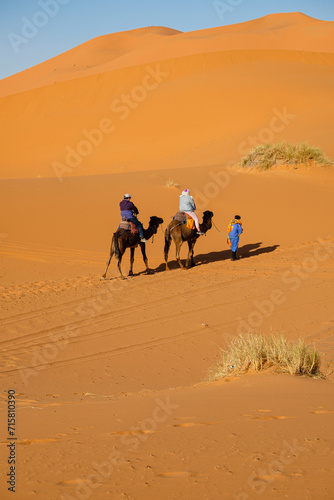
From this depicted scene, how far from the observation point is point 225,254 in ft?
59.9

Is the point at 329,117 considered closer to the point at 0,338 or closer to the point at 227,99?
the point at 227,99

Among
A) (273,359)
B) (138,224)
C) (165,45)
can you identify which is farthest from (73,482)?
(165,45)

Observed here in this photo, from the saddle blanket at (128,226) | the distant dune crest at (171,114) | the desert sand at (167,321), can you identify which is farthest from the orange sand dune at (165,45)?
the saddle blanket at (128,226)

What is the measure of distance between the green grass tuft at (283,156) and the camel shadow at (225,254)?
296 inches

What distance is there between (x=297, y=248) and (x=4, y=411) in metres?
13.4

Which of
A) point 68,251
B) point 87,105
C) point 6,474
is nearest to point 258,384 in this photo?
point 6,474

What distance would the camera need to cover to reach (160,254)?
18.3 metres

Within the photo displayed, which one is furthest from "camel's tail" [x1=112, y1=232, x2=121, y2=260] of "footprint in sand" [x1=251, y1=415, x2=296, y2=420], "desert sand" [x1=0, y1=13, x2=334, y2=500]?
"footprint in sand" [x1=251, y1=415, x2=296, y2=420]

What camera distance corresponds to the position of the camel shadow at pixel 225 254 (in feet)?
56.2

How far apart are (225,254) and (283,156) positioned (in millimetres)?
9496

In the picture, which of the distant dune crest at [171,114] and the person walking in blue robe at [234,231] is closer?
the person walking in blue robe at [234,231]

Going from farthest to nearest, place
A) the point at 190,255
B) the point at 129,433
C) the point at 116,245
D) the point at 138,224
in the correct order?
the point at 190,255, the point at 138,224, the point at 116,245, the point at 129,433

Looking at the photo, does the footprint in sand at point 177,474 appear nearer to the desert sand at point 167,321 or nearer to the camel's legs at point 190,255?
the desert sand at point 167,321

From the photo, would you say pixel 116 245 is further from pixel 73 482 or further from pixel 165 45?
pixel 165 45
